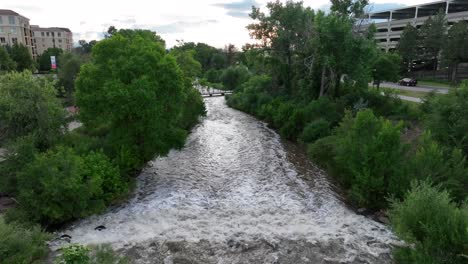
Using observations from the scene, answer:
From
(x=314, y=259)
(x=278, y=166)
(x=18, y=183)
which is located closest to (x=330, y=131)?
(x=278, y=166)

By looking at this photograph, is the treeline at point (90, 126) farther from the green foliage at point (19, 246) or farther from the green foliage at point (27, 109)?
the green foliage at point (19, 246)

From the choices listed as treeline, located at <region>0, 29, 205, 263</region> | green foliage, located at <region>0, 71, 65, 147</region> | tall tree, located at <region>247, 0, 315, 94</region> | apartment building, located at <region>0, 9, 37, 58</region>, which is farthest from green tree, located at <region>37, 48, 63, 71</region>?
green foliage, located at <region>0, 71, 65, 147</region>

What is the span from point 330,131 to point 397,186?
11320mm

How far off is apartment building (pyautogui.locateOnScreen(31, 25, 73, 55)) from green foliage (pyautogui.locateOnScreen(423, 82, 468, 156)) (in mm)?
133639

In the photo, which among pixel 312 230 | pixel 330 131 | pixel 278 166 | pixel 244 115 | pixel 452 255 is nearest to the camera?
pixel 452 255

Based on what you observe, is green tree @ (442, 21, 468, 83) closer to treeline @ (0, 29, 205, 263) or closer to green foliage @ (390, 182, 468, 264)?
treeline @ (0, 29, 205, 263)

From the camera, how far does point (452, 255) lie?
A: 948 centimetres

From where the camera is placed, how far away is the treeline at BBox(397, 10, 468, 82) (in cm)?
5230

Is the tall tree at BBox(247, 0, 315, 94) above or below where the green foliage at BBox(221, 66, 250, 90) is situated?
above

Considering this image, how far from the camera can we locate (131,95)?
17.5 m

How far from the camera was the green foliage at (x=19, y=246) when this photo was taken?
33.0 ft

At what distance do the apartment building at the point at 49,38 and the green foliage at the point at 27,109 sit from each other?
404 ft

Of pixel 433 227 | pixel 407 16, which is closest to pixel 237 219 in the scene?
pixel 433 227

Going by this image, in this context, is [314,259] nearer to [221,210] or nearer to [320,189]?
[221,210]
